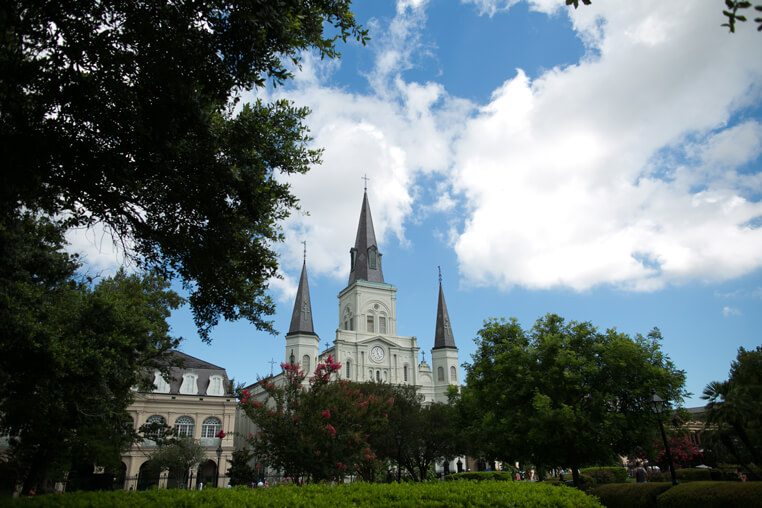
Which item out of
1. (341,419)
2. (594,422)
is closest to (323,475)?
(341,419)

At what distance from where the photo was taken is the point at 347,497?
9352 mm

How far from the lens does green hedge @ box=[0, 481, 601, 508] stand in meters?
8.74

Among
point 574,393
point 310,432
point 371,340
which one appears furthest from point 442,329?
point 310,432

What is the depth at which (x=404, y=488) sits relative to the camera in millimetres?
10016

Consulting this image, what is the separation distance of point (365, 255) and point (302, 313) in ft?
44.5

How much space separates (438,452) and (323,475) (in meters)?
23.3

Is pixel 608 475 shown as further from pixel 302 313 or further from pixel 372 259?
pixel 372 259

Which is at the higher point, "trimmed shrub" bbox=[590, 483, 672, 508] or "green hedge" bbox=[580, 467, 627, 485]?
"trimmed shrub" bbox=[590, 483, 672, 508]

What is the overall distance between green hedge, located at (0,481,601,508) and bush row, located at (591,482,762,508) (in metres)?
3.58

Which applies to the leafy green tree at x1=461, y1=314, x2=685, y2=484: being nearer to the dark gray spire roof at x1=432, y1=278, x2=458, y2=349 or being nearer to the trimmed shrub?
the trimmed shrub

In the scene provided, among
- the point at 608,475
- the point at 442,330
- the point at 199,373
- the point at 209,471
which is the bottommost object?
the point at 608,475

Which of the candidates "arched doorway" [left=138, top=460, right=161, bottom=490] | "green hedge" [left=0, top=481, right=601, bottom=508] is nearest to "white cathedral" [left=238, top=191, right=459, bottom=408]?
"arched doorway" [left=138, top=460, right=161, bottom=490]

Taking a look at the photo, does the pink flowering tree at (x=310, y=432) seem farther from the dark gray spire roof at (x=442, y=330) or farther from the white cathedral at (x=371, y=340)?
the dark gray spire roof at (x=442, y=330)

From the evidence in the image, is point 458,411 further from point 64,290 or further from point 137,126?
point 137,126
